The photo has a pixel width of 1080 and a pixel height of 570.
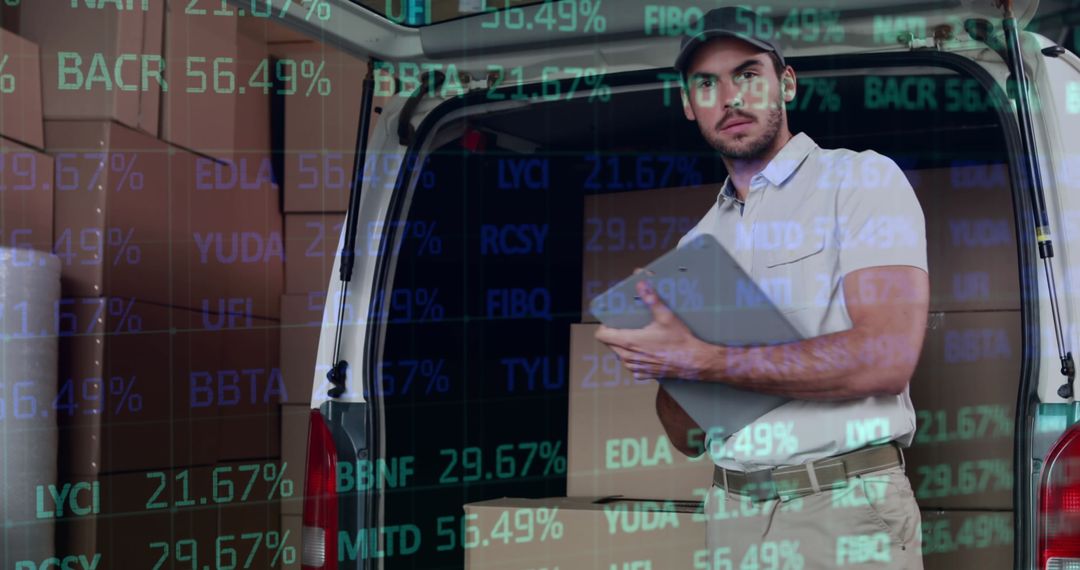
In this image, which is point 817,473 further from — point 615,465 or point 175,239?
point 175,239

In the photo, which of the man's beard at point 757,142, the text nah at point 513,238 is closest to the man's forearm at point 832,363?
the man's beard at point 757,142

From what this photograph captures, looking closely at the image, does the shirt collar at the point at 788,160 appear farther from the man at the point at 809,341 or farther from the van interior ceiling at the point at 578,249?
the van interior ceiling at the point at 578,249

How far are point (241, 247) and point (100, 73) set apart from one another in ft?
2.00

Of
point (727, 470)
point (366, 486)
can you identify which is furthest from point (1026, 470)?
point (366, 486)

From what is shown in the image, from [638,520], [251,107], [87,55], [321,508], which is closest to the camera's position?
[321,508]

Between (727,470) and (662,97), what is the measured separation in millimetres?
697

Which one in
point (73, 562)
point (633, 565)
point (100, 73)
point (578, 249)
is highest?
point (100, 73)

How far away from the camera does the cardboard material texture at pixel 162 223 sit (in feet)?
9.86

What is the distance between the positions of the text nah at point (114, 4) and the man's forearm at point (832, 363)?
6.16 feet

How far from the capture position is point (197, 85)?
3.37 m

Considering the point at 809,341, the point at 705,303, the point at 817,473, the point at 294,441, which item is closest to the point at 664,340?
the point at 705,303

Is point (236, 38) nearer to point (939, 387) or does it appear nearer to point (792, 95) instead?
point (792, 95)

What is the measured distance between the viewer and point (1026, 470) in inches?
71.4

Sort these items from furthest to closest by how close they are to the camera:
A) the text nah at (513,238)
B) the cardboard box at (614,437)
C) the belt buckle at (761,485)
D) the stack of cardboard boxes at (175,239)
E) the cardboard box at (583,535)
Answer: the stack of cardboard boxes at (175,239), the text nah at (513,238), the cardboard box at (614,437), the cardboard box at (583,535), the belt buckle at (761,485)
